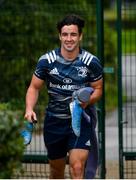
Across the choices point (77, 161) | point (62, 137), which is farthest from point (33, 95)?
point (77, 161)

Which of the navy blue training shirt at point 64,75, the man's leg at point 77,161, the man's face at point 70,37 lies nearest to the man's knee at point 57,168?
the man's leg at point 77,161

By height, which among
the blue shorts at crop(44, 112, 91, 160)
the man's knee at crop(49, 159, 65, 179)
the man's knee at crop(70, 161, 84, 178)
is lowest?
the man's knee at crop(49, 159, 65, 179)

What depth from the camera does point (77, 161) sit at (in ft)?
26.2

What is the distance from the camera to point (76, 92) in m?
7.95

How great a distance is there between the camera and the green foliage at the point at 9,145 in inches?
231

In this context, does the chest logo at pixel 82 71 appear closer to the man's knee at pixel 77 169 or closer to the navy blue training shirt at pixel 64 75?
the navy blue training shirt at pixel 64 75

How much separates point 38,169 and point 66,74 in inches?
108

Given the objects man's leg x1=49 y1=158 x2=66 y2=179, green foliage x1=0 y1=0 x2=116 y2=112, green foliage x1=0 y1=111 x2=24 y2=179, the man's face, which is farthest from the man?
green foliage x1=0 y1=0 x2=116 y2=112

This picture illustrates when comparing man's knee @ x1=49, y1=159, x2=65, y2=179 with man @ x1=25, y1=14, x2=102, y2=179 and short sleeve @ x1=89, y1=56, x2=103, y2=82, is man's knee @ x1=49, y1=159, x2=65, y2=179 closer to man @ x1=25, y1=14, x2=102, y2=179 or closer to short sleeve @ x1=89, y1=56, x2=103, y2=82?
man @ x1=25, y1=14, x2=102, y2=179

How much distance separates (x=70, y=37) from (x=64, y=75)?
1.22 feet

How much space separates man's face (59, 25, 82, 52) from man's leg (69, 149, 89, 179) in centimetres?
99

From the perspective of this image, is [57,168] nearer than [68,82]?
No

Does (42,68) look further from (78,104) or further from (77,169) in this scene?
(77,169)

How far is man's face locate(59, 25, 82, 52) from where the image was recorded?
319 inches
